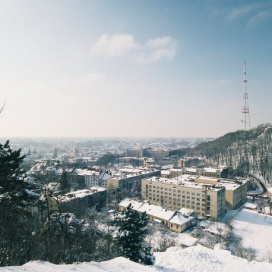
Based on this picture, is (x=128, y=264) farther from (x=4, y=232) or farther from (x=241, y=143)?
(x=241, y=143)

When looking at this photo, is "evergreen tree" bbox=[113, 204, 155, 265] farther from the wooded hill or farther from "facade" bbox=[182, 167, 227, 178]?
the wooded hill

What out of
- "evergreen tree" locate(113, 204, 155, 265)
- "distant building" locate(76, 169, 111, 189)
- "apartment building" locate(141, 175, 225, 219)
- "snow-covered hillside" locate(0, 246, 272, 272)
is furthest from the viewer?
"distant building" locate(76, 169, 111, 189)

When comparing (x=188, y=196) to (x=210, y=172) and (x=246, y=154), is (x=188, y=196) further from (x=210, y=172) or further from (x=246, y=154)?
(x=246, y=154)

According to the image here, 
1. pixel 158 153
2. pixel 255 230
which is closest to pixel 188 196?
pixel 255 230

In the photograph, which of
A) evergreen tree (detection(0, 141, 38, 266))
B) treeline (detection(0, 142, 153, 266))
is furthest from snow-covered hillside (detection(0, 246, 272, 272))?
evergreen tree (detection(0, 141, 38, 266))

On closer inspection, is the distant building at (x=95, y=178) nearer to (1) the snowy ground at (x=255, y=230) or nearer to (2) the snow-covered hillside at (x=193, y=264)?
(1) the snowy ground at (x=255, y=230)

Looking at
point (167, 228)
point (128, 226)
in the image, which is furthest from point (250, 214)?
point (128, 226)

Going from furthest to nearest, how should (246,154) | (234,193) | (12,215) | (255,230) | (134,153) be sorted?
(134,153) < (246,154) < (234,193) < (255,230) < (12,215)
